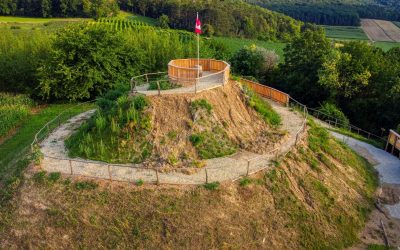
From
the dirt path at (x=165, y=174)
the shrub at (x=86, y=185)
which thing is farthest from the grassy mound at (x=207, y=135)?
the shrub at (x=86, y=185)

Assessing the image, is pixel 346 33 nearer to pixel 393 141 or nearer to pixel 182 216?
pixel 393 141

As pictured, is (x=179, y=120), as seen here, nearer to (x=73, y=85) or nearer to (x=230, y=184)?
(x=230, y=184)

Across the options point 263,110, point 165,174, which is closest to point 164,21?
point 263,110

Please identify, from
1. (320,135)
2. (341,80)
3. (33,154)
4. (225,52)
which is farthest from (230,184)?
(225,52)

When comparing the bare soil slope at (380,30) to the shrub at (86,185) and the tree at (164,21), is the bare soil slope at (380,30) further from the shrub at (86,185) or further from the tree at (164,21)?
the shrub at (86,185)

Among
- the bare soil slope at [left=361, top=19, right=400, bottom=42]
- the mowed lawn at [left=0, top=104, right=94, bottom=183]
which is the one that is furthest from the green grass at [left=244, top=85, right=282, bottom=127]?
the bare soil slope at [left=361, top=19, right=400, bottom=42]

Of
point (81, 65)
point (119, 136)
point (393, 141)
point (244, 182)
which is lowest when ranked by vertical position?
point (393, 141)
